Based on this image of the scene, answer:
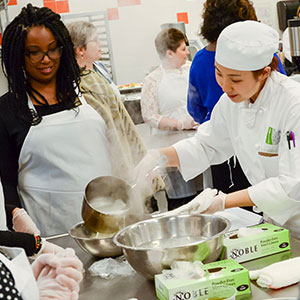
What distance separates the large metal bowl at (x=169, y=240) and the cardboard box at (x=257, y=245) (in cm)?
4

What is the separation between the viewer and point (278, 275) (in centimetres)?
122

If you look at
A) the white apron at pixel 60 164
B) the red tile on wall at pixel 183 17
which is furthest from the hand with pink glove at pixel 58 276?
the red tile on wall at pixel 183 17

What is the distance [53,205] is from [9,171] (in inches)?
9.4

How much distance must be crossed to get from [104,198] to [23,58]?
69 centimetres

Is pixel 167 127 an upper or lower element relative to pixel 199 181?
upper

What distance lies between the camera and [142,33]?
3.38 metres

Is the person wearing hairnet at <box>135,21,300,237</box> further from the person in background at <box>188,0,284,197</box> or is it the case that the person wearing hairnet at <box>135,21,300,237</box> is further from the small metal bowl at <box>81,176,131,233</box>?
the person in background at <box>188,0,284,197</box>

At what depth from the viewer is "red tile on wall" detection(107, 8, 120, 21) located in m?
3.31

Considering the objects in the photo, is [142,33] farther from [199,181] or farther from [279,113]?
[279,113]

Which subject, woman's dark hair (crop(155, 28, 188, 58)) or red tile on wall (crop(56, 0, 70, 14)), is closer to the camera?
red tile on wall (crop(56, 0, 70, 14))

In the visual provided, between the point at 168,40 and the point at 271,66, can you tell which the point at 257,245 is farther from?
the point at 168,40

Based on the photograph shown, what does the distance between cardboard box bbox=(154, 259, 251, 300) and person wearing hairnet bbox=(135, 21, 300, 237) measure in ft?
1.49

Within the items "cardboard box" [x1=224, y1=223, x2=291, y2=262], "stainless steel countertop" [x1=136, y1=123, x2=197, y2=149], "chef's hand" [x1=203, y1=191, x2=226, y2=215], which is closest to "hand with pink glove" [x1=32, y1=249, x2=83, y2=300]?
"cardboard box" [x1=224, y1=223, x2=291, y2=262]

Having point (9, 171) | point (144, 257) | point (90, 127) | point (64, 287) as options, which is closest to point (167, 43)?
point (90, 127)
